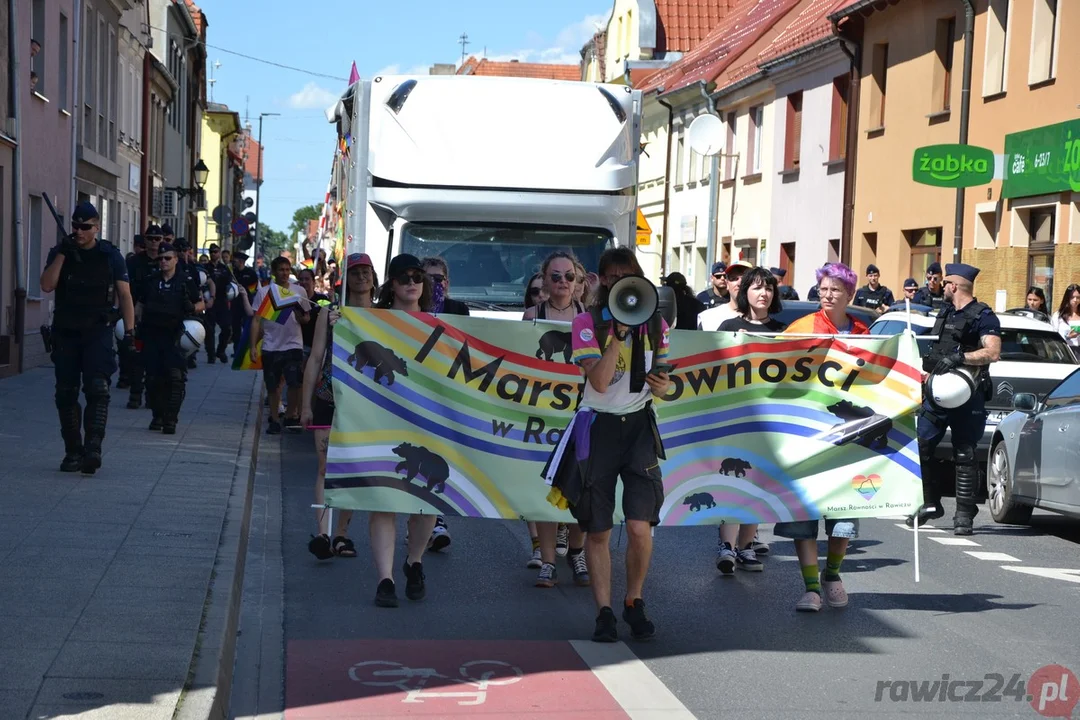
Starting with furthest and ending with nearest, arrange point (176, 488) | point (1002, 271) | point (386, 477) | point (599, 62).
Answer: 1. point (599, 62)
2. point (1002, 271)
3. point (176, 488)
4. point (386, 477)

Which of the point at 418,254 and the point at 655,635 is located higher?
the point at 418,254

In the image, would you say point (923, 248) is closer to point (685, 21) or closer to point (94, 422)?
point (94, 422)

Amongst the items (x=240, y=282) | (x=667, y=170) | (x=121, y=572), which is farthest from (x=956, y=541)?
(x=667, y=170)

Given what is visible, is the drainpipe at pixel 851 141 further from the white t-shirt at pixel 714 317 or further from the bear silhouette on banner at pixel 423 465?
the bear silhouette on banner at pixel 423 465

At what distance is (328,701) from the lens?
6.21 meters

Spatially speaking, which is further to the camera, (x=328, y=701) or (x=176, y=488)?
(x=176, y=488)

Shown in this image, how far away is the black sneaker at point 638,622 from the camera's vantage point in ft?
24.3

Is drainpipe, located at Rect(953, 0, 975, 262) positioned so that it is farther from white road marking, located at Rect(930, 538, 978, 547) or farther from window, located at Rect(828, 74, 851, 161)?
white road marking, located at Rect(930, 538, 978, 547)

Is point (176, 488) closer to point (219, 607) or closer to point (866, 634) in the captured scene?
point (219, 607)

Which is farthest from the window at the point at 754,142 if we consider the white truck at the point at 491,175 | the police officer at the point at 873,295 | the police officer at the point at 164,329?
the white truck at the point at 491,175

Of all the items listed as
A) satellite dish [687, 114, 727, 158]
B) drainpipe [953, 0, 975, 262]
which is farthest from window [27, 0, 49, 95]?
drainpipe [953, 0, 975, 262]

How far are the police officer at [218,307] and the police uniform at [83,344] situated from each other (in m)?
12.0

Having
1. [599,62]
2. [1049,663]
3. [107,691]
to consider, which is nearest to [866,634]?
[1049,663]

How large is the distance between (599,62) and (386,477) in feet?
180
